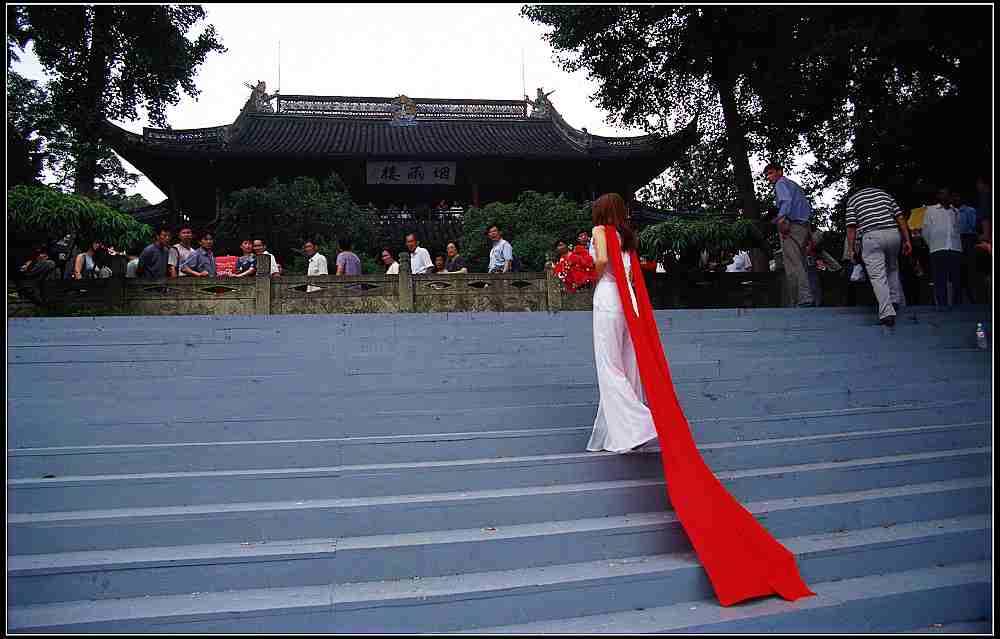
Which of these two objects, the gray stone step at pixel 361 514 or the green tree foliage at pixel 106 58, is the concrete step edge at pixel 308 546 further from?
the green tree foliage at pixel 106 58

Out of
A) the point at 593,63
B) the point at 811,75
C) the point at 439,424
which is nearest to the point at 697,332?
the point at 439,424

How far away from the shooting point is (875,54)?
28.1 ft

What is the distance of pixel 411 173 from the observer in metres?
19.1

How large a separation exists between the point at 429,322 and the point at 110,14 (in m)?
10.8

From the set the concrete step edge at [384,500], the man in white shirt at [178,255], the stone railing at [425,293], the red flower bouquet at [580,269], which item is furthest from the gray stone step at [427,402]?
the man in white shirt at [178,255]

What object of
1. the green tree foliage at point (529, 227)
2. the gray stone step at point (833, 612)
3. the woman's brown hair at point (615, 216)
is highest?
the green tree foliage at point (529, 227)

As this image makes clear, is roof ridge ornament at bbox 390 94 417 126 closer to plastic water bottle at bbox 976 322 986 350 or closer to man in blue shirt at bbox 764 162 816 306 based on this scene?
man in blue shirt at bbox 764 162 816 306

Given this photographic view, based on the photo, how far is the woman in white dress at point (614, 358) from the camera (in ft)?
12.4

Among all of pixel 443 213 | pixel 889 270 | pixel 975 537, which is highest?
pixel 443 213

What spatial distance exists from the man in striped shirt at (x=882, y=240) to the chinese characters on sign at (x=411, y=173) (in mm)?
13593

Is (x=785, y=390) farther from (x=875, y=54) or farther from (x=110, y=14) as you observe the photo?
(x=110, y=14)

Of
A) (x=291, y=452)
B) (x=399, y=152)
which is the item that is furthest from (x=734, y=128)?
→ (x=291, y=452)

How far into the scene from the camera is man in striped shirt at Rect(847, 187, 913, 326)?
6527 millimetres

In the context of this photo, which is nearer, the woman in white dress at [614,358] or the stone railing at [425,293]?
the woman in white dress at [614,358]
